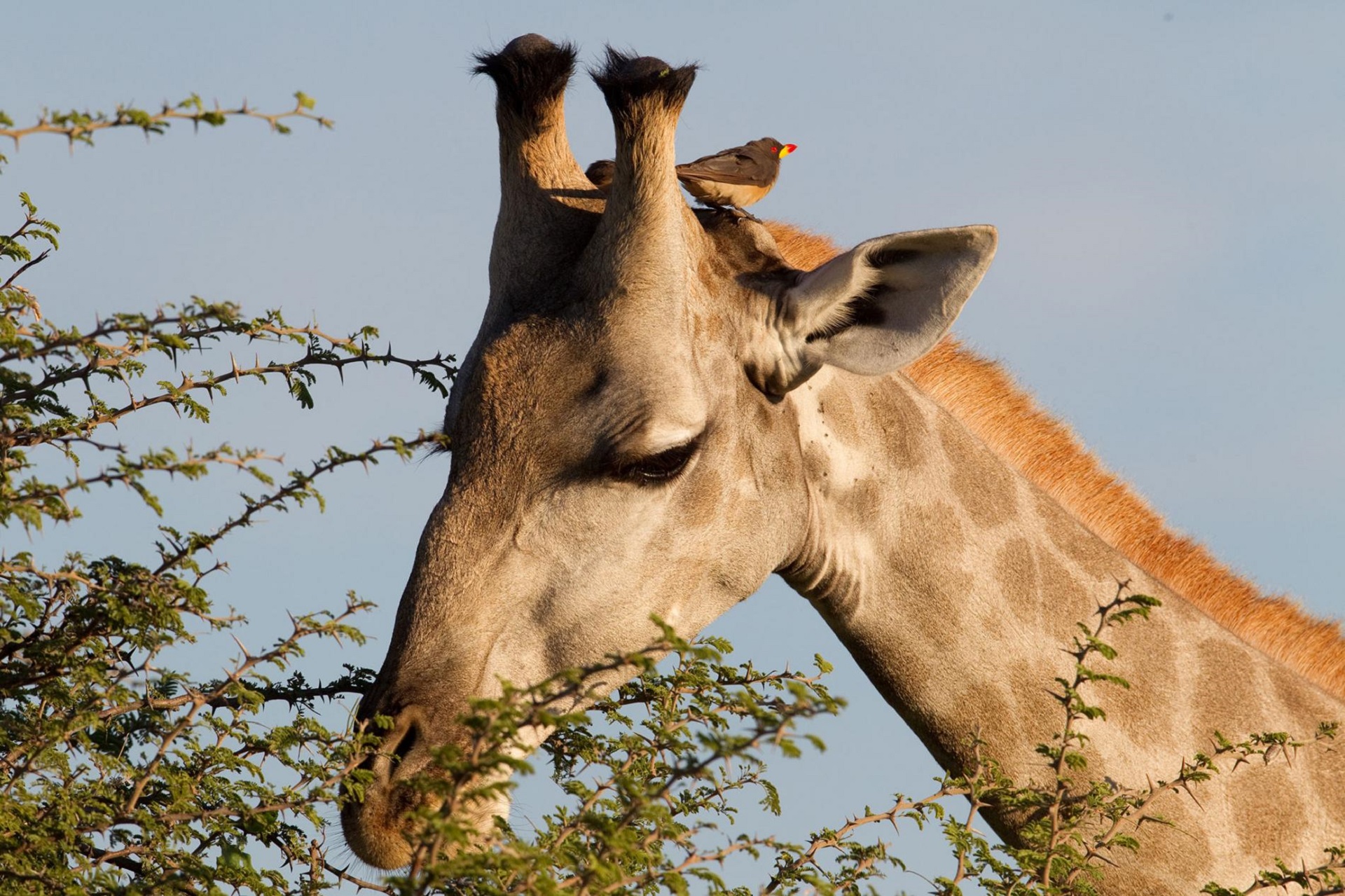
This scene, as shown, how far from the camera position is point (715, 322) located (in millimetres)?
5539

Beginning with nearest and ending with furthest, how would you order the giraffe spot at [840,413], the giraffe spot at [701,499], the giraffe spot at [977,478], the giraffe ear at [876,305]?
1. the giraffe spot at [701,499]
2. the giraffe ear at [876,305]
3. the giraffe spot at [840,413]
4. the giraffe spot at [977,478]

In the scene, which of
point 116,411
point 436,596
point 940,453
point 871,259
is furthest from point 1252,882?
point 116,411

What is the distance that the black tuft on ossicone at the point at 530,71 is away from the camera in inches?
233

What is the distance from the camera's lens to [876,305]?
557cm

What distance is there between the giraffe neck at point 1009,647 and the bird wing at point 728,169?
1101 mm

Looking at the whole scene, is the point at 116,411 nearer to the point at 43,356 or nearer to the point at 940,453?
the point at 43,356

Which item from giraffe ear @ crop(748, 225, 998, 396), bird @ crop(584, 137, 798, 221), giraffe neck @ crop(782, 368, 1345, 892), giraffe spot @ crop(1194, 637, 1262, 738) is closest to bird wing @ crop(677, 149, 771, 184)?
bird @ crop(584, 137, 798, 221)

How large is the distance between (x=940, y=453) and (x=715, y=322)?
1.12m

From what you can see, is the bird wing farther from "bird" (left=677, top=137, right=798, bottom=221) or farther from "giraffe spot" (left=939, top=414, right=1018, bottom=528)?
"giraffe spot" (left=939, top=414, right=1018, bottom=528)

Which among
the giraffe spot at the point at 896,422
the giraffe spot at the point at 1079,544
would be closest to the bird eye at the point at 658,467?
the giraffe spot at the point at 896,422

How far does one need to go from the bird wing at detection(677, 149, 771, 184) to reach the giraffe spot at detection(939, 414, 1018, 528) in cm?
136

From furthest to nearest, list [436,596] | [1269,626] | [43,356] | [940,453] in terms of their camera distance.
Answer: [1269,626]
[940,453]
[436,596]
[43,356]

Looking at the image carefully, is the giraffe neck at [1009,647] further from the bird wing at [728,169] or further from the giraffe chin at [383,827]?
the giraffe chin at [383,827]

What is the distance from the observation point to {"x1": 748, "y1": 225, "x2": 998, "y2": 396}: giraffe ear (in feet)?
17.6
